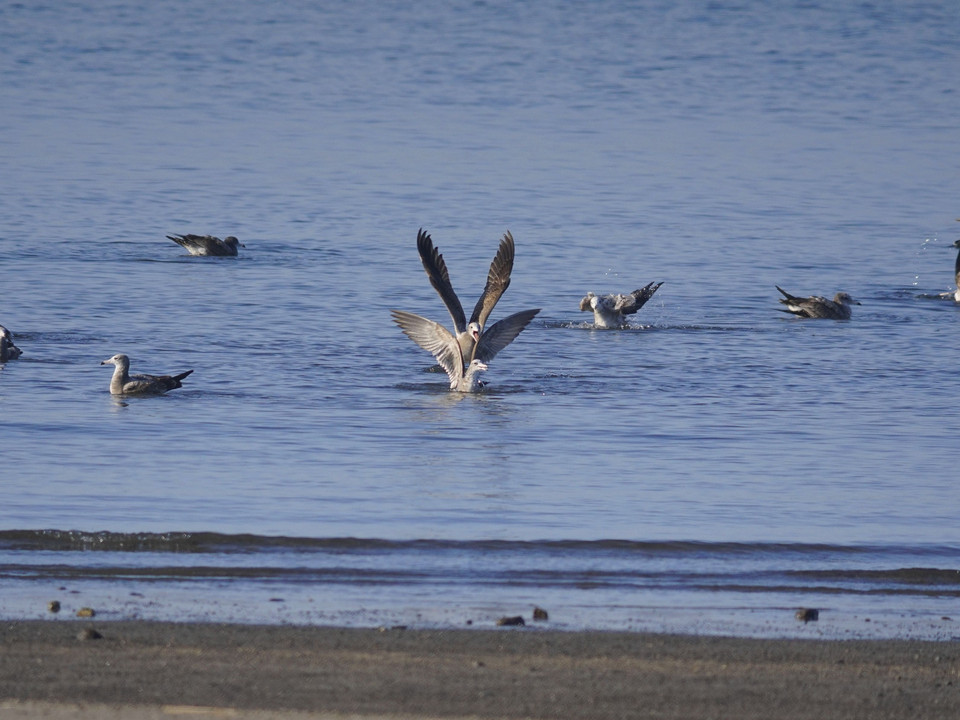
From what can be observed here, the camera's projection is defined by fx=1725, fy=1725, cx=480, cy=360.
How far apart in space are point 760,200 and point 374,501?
696 inches

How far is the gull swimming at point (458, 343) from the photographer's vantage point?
1280cm

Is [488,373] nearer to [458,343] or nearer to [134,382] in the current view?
[458,343]

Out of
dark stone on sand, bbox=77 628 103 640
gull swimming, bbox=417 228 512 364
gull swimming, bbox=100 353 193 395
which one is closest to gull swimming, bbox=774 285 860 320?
gull swimming, bbox=417 228 512 364

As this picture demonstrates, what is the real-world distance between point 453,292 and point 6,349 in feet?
11.2

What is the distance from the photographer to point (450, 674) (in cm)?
606

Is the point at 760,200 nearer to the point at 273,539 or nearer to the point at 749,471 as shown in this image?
the point at 749,471

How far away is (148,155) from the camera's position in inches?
1183

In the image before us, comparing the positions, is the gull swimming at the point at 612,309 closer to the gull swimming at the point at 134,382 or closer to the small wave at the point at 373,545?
the gull swimming at the point at 134,382

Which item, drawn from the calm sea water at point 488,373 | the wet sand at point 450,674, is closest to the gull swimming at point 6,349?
the calm sea water at point 488,373

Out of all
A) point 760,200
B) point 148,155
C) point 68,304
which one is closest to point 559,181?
point 760,200

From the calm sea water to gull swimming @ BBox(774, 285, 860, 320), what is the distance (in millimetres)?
134

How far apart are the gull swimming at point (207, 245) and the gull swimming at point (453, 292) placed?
6.57m

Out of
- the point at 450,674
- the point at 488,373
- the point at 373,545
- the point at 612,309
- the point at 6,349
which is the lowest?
the point at 450,674

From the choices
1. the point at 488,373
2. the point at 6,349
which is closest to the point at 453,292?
the point at 488,373
